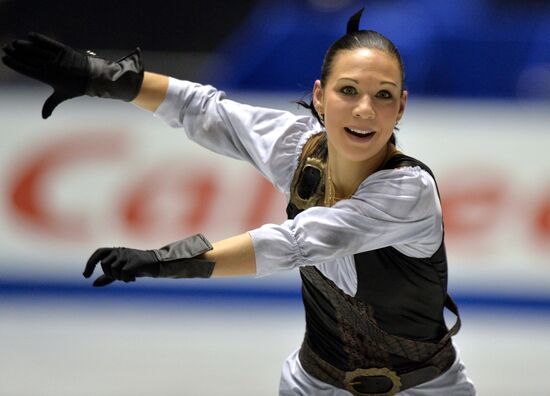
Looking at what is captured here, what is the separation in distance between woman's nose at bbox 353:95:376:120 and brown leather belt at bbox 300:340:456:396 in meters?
0.62

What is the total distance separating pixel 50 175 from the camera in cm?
364

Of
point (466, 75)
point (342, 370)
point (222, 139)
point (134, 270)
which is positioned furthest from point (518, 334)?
point (134, 270)

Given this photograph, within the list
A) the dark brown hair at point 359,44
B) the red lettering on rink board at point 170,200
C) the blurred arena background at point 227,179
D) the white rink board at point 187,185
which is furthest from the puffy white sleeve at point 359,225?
the red lettering on rink board at point 170,200

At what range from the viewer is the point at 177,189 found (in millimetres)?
3572

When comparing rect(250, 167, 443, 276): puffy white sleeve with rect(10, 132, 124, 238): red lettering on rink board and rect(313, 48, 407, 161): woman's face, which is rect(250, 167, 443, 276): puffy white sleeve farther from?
rect(10, 132, 124, 238): red lettering on rink board

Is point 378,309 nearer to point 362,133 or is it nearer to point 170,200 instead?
point 362,133

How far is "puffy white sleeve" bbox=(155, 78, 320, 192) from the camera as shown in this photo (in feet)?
7.09

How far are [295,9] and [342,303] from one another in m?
1.87

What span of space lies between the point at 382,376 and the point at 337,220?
1.67ft

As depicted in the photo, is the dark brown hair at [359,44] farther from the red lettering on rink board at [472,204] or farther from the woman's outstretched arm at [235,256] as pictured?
the red lettering on rink board at [472,204]

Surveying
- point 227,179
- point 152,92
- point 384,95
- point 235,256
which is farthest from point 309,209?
point 227,179

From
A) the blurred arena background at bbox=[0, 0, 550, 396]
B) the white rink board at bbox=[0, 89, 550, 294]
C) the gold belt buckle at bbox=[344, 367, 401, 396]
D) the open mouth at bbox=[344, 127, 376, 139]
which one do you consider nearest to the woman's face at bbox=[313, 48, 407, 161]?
the open mouth at bbox=[344, 127, 376, 139]

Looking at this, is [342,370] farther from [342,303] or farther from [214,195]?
[214,195]

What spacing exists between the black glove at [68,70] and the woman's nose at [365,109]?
20.1 inches
